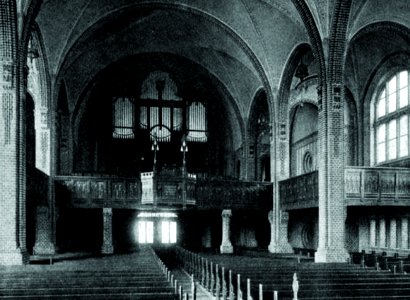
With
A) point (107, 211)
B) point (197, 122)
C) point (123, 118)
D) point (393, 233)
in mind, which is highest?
point (123, 118)

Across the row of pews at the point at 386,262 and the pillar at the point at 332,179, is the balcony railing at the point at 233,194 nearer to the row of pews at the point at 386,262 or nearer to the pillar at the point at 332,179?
the row of pews at the point at 386,262

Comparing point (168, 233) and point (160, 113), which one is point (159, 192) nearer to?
point (168, 233)

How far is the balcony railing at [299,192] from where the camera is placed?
21.8 m

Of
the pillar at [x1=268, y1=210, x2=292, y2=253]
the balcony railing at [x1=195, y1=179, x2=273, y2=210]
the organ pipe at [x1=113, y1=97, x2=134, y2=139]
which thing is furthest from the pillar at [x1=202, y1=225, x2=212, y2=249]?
the pillar at [x1=268, y1=210, x2=292, y2=253]

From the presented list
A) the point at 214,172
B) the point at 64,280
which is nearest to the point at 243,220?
the point at 214,172

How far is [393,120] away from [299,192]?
564 centimetres

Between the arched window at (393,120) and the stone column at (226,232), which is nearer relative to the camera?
the arched window at (393,120)

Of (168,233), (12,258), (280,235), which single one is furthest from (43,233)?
(280,235)

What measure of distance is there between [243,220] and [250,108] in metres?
6.51

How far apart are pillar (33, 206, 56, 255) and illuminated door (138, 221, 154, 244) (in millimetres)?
9438

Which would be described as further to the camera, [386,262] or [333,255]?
[333,255]

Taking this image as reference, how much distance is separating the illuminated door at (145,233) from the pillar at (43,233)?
9.44 meters

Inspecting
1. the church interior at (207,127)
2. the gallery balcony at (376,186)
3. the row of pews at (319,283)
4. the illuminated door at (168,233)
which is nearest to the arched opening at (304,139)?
the church interior at (207,127)

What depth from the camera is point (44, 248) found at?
23.9 m
